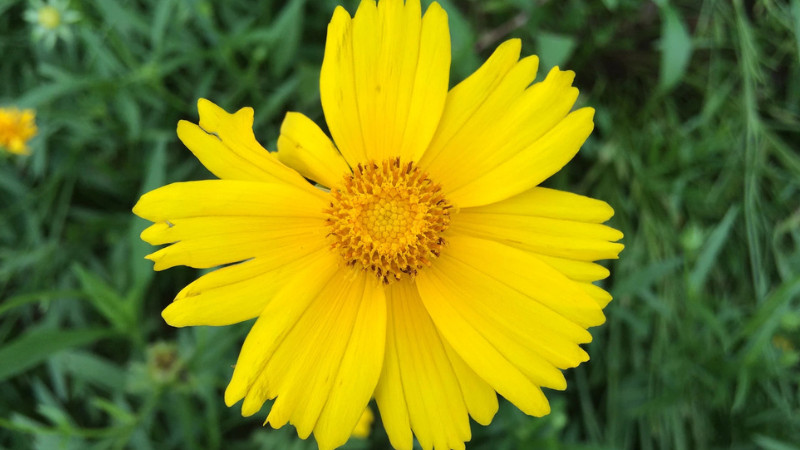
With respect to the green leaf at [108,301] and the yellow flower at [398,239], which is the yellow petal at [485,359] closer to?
the yellow flower at [398,239]

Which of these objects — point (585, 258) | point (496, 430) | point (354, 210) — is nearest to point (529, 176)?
point (585, 258)

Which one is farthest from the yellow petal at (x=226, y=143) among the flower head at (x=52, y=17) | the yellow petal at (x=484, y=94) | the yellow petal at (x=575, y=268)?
the flower head at (x=52, y=17)

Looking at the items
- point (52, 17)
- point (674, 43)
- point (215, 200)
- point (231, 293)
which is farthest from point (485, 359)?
point (52, 17)

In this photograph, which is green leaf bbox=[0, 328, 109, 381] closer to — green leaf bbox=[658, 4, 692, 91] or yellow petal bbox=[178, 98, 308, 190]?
yellow petal bbox=[178, 98, 308, 190]

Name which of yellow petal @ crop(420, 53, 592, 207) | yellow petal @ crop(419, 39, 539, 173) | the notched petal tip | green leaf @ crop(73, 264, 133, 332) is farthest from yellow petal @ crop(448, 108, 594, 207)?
green leaf @ crop(73, 264, 133, 332)

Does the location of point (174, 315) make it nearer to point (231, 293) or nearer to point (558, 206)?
point (231, 293)

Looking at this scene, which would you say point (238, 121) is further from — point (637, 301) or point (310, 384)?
point (637, 301)
